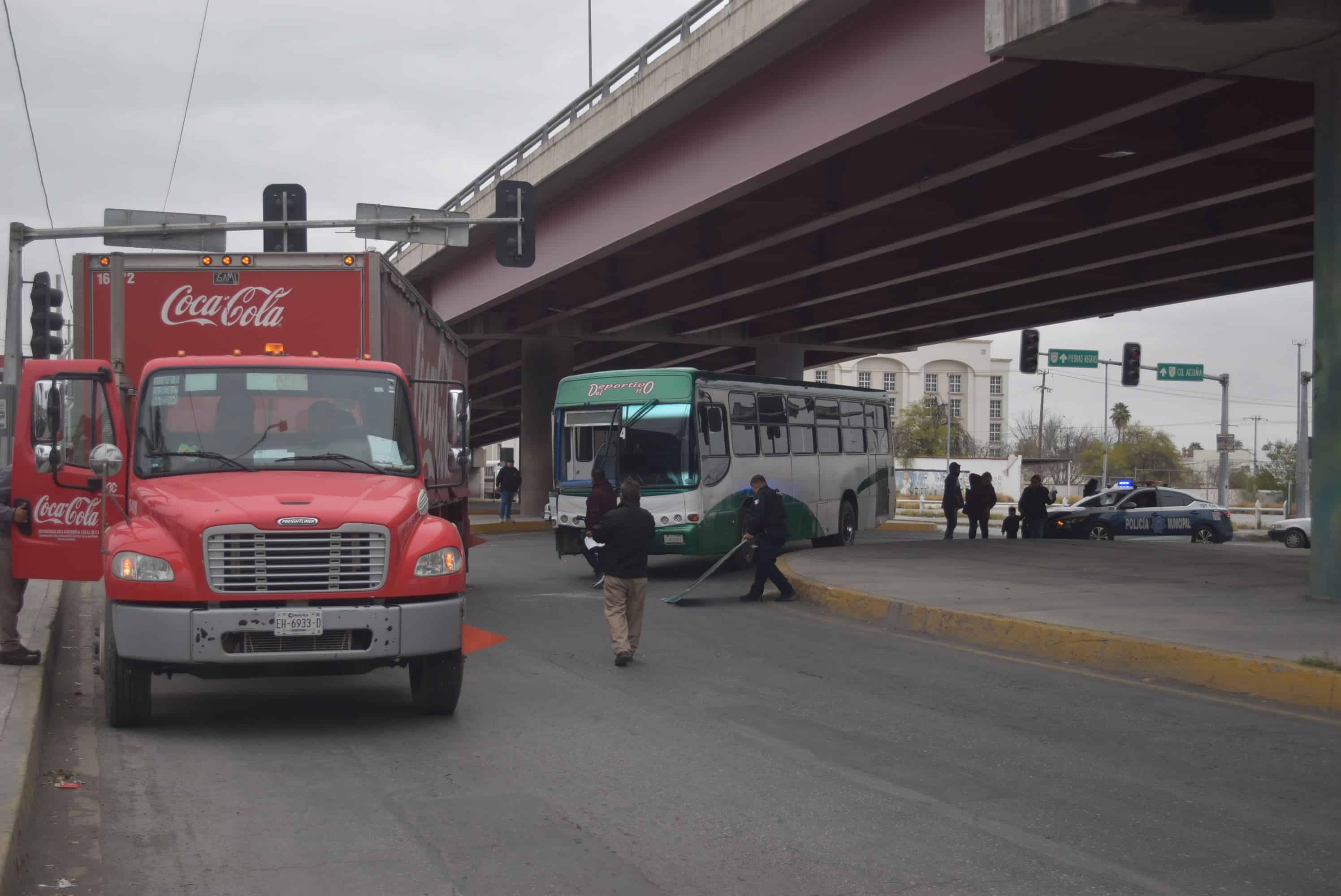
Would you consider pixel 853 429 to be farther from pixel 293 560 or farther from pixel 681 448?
pixel 293 560

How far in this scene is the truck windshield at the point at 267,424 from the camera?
9.30 metres

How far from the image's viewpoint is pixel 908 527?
145 feet

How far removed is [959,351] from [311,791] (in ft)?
454

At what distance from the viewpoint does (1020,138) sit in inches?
807

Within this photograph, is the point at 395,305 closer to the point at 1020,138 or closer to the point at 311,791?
the point at 311,791

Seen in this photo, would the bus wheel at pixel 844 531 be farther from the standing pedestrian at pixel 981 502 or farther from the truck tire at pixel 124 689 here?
the truck tire at pixel 124 689

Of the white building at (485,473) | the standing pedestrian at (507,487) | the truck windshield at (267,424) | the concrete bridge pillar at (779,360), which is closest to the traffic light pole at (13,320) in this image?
the truck windshield at (267,424)

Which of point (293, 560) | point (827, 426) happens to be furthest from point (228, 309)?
point (827, 426)

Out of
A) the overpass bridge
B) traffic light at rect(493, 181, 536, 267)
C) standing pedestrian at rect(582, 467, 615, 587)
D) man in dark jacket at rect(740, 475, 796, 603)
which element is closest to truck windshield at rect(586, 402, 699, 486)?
standing pedestrian at rect(582, 467, 615, 587)

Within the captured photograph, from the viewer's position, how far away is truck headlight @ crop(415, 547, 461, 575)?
8.59 m

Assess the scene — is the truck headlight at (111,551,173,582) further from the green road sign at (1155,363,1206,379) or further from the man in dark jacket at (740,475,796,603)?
the green road sign at (1155,363,1206,379)

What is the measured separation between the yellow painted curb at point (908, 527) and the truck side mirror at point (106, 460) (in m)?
32.0

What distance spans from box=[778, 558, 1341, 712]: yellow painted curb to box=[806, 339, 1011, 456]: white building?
12017 cm

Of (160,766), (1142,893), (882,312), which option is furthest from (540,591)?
(882,312)
